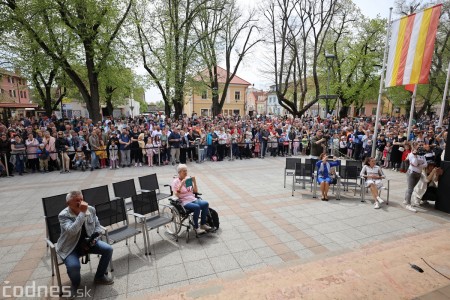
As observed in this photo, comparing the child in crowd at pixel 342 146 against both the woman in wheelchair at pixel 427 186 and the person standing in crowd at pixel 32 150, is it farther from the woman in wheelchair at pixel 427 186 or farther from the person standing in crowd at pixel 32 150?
the person standing in crowd at pixel 32 150

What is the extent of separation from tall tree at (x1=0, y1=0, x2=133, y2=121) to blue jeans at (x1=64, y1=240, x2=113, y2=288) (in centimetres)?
1522

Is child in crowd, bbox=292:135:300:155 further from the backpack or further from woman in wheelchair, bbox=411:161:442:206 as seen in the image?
the backpack

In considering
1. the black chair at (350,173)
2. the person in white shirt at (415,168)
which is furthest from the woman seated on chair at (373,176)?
the person in white shirt at (415,168)

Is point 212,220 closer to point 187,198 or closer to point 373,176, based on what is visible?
point 187,198

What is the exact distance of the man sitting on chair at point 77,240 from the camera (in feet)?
12.7

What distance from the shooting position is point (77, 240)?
13.2 feet

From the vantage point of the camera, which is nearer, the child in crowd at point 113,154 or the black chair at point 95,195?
the black chair at point 95,195

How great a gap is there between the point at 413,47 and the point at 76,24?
1709 centimetres

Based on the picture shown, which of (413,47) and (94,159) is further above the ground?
(413,47)

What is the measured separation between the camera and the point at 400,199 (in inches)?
318

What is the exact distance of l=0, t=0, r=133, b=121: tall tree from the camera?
1390 centimetres

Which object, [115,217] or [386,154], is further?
[386,154]

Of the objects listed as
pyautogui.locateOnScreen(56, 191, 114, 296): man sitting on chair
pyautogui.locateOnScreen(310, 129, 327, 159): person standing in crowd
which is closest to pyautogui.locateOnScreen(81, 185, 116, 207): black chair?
pyautogui.locateOnScreen(56, 191, 114, 296): man sitting on chair

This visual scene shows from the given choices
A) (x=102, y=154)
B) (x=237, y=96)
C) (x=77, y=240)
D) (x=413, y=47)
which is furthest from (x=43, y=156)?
(x=237, y=96)
